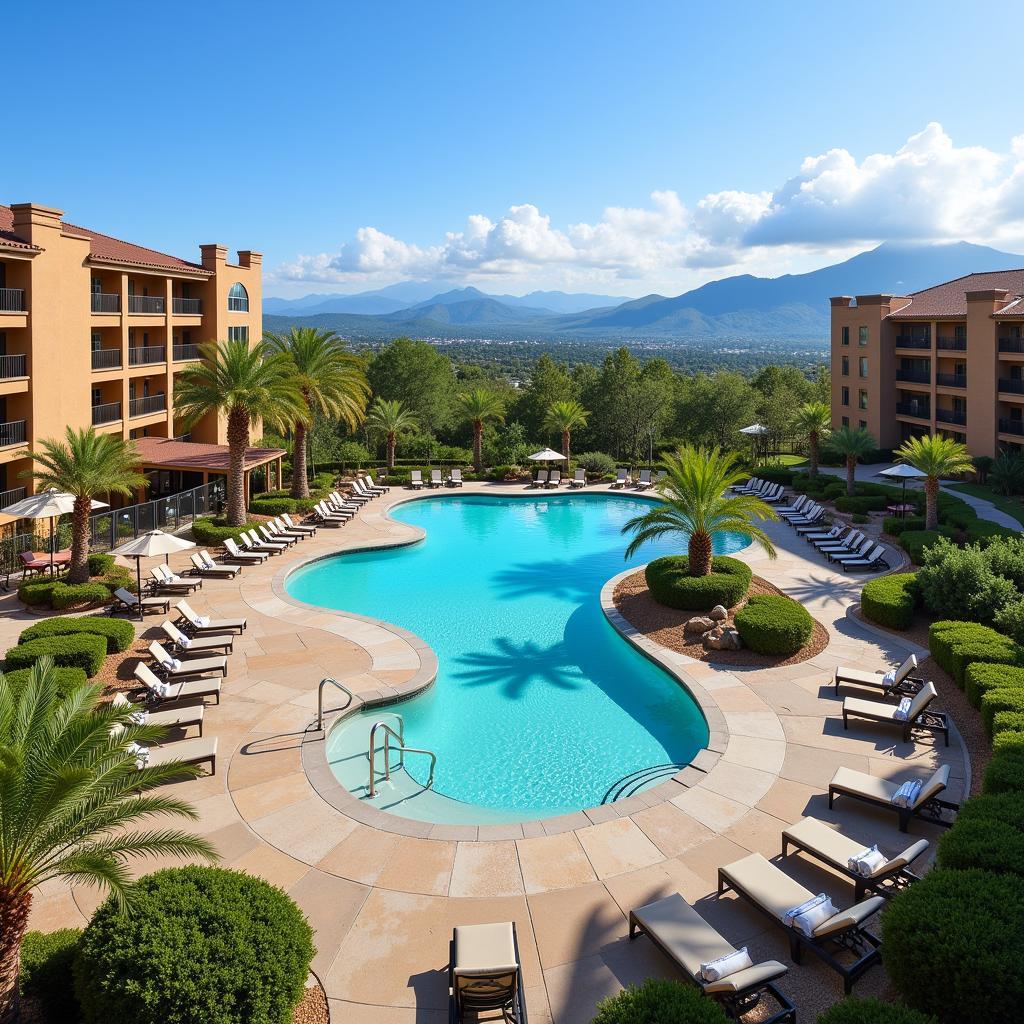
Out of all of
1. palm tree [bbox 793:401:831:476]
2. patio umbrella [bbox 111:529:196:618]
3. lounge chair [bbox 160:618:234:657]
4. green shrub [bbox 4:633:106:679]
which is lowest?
lounge chair [bbox 160:618:234:657]

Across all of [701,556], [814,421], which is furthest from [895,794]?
[814,421]

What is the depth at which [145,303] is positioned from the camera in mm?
36312

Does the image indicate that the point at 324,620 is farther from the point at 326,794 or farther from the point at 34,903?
the point at 34,903

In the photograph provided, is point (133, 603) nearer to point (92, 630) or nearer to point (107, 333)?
point (92, 630)

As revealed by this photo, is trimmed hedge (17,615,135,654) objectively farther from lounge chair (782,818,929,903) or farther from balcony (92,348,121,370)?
balcony (92,348,121,370)

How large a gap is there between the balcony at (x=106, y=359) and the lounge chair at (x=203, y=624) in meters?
18.5

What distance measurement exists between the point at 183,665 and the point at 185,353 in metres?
28.2

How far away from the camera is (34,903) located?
9.37m

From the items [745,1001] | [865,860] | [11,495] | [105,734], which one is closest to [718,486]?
[865,860]

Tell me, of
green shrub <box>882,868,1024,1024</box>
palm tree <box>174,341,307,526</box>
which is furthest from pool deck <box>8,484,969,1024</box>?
palm tree <box>174,341,307,526</box>

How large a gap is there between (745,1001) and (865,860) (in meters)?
2.39

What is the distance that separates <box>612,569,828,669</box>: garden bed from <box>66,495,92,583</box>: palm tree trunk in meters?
14.5

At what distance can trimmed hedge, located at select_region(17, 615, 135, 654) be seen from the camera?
54.6 ft

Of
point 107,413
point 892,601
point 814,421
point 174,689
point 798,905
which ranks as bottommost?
point 798,905
